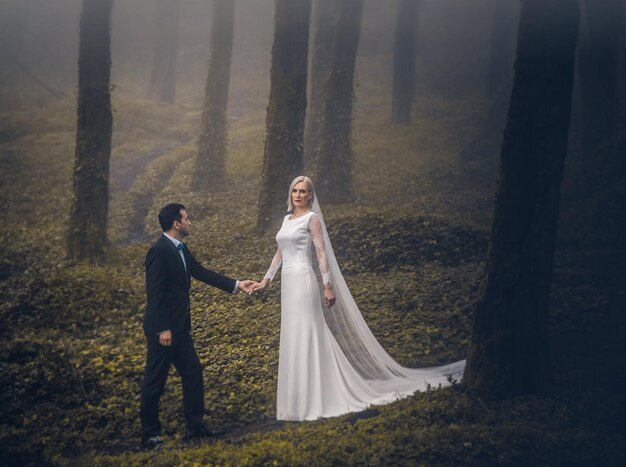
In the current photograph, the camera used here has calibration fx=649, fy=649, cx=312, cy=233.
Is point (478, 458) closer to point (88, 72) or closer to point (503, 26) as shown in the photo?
point (88, 72)

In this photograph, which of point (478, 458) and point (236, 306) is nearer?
point (478, 458)

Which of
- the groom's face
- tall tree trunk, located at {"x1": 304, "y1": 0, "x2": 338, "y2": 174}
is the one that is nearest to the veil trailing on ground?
the groom's face

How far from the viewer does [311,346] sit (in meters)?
7.99

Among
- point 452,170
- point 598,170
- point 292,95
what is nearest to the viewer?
point 292,95

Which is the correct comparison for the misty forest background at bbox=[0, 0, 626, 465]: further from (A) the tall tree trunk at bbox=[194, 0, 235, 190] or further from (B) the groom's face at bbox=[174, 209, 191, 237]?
(B) the groom's face at bbox=[174, 209, 191, 237]

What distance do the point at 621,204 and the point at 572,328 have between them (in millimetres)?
7220

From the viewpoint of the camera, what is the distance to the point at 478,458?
6.64m

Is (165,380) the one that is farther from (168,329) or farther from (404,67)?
(404,67)

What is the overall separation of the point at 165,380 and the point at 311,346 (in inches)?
71.3

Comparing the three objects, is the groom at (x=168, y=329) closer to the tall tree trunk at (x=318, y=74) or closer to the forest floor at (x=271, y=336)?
the forest floor at (x=271, y=336)

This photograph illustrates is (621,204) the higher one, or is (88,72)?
(88,72)

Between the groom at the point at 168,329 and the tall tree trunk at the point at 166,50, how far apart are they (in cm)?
2843

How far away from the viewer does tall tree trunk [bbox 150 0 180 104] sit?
33906 mm

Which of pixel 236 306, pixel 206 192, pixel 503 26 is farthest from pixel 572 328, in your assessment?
pixel 503 26
